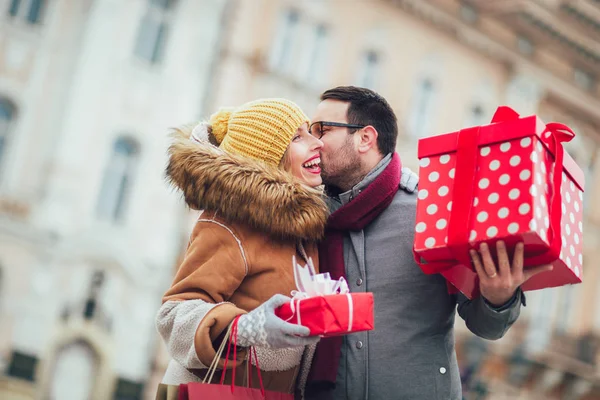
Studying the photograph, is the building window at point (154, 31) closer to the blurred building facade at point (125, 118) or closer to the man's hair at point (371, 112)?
the blurred building facade at point (125, 118)

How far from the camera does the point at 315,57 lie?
18938 millimetres

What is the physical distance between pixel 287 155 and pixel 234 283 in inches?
23.5

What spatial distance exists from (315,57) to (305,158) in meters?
15.8

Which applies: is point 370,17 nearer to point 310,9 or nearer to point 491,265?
point 310,9

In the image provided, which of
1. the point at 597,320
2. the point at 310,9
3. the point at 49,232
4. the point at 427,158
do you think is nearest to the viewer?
the point at 427,158

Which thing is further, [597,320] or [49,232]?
[597,320]

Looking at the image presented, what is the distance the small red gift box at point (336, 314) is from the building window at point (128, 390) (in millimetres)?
13453

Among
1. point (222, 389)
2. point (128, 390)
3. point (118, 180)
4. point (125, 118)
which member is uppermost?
point (125, 118)

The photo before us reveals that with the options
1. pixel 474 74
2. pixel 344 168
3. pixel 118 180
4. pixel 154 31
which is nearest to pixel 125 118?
pixel 118 180

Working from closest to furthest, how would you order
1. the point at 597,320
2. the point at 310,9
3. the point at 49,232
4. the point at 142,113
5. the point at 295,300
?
1. the point at 295,300
2. the point at 49,232
3. the point at 142,113
4. the point at 310,9
5. the point at 597,320

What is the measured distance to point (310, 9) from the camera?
1873cm

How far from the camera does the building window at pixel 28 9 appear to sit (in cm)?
1595

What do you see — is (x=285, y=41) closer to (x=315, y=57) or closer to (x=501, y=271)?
(x=315, y=57)

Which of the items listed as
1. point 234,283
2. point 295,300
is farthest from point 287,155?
point 295,300
